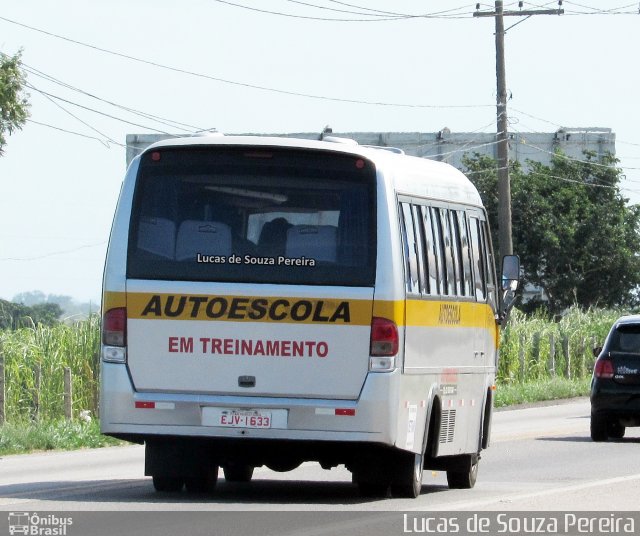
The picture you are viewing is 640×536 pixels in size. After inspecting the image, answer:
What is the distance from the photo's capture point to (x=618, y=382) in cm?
2497

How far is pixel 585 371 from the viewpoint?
4947 centimetres

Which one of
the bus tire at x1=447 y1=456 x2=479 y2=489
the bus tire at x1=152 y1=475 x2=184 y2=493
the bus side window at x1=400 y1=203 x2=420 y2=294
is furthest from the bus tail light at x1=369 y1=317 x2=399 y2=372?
the bus tire at x1=447 y1=456 x2=479 y2=489

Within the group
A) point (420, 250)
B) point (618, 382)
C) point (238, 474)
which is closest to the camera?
point (420, 250)

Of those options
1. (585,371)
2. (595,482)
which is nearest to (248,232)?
(595,482)

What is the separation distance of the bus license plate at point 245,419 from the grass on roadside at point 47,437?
8.34 metres

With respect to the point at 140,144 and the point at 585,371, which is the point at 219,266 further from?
the point at 140,144

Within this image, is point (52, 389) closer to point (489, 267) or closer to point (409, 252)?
point (489, 267)

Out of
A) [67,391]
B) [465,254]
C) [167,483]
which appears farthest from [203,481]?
[67,391]

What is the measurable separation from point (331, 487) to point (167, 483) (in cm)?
180

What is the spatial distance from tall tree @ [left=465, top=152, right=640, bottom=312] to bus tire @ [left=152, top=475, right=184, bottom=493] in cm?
4589

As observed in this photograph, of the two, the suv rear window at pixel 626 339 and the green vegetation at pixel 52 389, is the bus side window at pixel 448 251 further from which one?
the suv rear window at pixel 626 339

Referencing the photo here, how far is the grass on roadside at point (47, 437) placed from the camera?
22.2m

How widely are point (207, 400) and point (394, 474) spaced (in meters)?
1.74

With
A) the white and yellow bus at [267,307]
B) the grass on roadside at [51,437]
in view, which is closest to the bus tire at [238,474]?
the white and yellow bus at [267,307]
